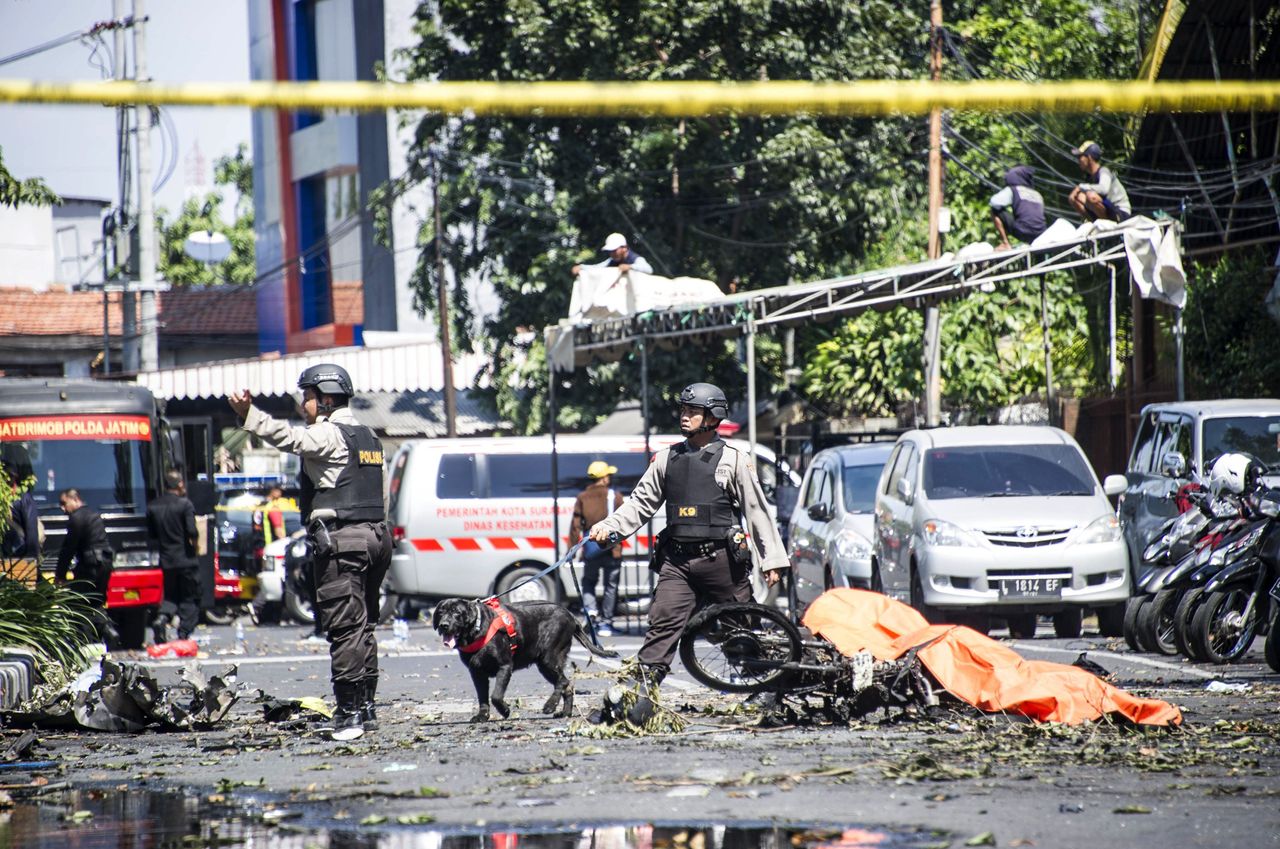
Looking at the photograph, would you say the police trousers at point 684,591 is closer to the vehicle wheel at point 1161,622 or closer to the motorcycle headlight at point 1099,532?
the vehicle wheel at point 1161,622

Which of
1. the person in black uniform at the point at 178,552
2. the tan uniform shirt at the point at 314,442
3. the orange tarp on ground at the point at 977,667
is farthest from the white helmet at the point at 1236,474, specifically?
the person in black uniform at the point at 178,552

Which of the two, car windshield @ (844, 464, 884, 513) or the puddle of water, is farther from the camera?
car windshield @ (844, 464, 884, 513)

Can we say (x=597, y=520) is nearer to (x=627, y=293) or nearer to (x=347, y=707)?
(x=627, y=293)

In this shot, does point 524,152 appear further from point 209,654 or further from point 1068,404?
point 209,654

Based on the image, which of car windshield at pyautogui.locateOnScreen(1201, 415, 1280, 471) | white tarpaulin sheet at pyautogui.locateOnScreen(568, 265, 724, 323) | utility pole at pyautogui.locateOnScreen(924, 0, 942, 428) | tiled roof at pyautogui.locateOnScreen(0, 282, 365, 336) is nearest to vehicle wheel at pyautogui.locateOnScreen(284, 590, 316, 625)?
white tarpaulin sheet at pyautogui.locateOnScreen(568, 265, 724, 323)

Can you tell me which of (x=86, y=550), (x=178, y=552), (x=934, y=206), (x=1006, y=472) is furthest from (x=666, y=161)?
(x=1006, y=472)

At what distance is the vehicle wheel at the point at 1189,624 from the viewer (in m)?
12.0

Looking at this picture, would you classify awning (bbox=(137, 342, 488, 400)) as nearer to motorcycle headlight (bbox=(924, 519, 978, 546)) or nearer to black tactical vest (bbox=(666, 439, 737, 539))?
motorcycle headlight (bbox=(924, 519, 978, 546))

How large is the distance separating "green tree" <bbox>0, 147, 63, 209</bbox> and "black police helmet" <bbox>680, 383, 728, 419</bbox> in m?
6.19

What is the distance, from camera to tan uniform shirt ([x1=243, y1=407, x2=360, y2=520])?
924 centimetres

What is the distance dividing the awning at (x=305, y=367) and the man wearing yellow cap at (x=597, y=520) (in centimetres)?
1746

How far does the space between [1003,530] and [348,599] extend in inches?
269

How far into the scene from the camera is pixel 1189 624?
12062 millimetres

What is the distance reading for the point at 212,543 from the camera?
21625 mm
